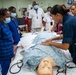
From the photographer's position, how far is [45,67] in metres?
1.66

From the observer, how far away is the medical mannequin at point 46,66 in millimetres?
1599

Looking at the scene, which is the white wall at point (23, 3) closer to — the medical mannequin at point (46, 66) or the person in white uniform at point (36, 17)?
the person in white uniform at point (36, 17)

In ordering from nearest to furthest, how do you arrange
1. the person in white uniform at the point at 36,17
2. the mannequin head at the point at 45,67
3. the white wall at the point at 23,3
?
the mannequin head at the point at 45,67 → the person in white uniform at the point at 36,17 → the white wall at the point at 23,3

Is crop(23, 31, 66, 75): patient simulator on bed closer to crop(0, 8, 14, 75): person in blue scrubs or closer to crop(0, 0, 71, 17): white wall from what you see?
crop(0, 8, 14, 75): person in blue scrubs

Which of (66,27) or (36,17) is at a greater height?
(66,27)

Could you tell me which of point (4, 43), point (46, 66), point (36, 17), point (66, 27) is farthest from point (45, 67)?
point (36, 17)

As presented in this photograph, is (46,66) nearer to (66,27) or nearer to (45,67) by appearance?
(45,67)

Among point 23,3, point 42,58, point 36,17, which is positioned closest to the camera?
point 42,58

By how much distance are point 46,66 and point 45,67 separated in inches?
1.1

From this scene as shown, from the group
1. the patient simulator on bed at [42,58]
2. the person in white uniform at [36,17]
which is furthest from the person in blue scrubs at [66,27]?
the person in white uniform at [36,17]

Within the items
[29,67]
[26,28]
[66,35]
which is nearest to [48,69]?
[29,67]

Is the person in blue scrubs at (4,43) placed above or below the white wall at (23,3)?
below

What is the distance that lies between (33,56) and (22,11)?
5684 mm

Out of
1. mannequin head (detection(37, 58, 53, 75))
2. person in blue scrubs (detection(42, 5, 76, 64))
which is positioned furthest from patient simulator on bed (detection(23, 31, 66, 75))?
person in blue scrubs (detection(42, 5, 76, 64))
